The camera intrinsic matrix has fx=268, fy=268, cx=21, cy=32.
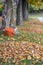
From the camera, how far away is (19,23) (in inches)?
847

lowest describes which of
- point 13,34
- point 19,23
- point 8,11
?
point 19,23

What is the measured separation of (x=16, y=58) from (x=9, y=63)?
1.49 ft

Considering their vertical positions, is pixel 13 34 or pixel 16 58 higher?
pixel 16 58

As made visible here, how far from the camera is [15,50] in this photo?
29.6 ft

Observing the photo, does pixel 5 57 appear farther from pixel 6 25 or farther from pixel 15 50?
pixel 6 25

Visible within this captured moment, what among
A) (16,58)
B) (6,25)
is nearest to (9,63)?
(16,58)

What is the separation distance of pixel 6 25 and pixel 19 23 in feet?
21.7

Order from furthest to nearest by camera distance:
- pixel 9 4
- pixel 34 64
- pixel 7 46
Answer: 1. pixel 9 4
2. pixel 7 46
3. pixel 34 64

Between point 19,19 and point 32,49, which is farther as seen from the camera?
point 19,19

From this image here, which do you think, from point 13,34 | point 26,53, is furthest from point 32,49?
point 13,34

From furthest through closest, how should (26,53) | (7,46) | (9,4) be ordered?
(9,4) < (7,46) < (26,53)

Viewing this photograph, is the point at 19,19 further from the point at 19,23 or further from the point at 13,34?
the point at 13,34

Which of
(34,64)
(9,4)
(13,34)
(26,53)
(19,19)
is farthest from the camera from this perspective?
(19,19)

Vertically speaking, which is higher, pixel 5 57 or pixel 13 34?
pixel 5 57
